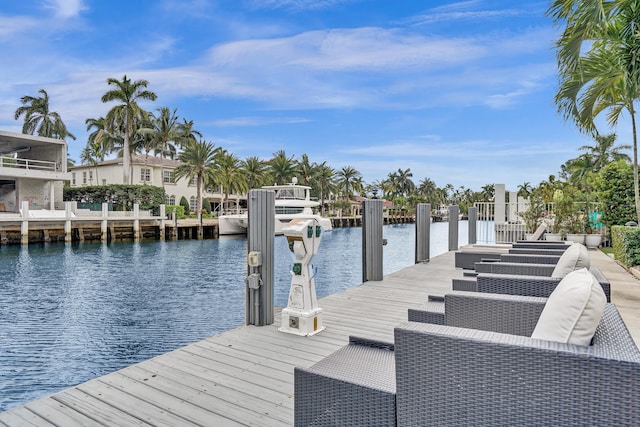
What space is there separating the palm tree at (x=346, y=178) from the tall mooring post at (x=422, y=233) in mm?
42888

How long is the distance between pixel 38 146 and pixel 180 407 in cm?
2912

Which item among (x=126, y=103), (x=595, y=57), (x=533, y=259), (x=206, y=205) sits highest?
(x=126, y=103)

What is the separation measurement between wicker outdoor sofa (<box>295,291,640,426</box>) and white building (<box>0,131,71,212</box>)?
2603cm

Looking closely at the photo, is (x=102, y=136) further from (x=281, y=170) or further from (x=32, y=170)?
(x=281, y=170)

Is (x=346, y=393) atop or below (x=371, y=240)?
below

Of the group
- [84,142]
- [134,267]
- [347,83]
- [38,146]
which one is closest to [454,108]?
[347,83]

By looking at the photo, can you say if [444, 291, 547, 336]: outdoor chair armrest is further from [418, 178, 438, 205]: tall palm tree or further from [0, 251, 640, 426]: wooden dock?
[418, 178, 438, 205]: tall palm tree

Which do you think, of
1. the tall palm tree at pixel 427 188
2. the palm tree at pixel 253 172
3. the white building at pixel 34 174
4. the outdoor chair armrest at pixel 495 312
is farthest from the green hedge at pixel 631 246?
the tall palm tree at pixel 427 188

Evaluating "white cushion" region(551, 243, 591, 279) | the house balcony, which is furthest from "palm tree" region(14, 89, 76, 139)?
"white cushion" region(551, 243, 591, 279)

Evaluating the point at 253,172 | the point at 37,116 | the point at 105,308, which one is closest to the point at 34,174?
the point at 37,116

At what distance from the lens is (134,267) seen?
13039mm

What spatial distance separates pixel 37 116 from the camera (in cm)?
3494

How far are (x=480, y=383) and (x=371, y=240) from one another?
4651mm

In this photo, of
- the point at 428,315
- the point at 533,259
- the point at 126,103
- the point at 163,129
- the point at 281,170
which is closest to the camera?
the point at 428,315
